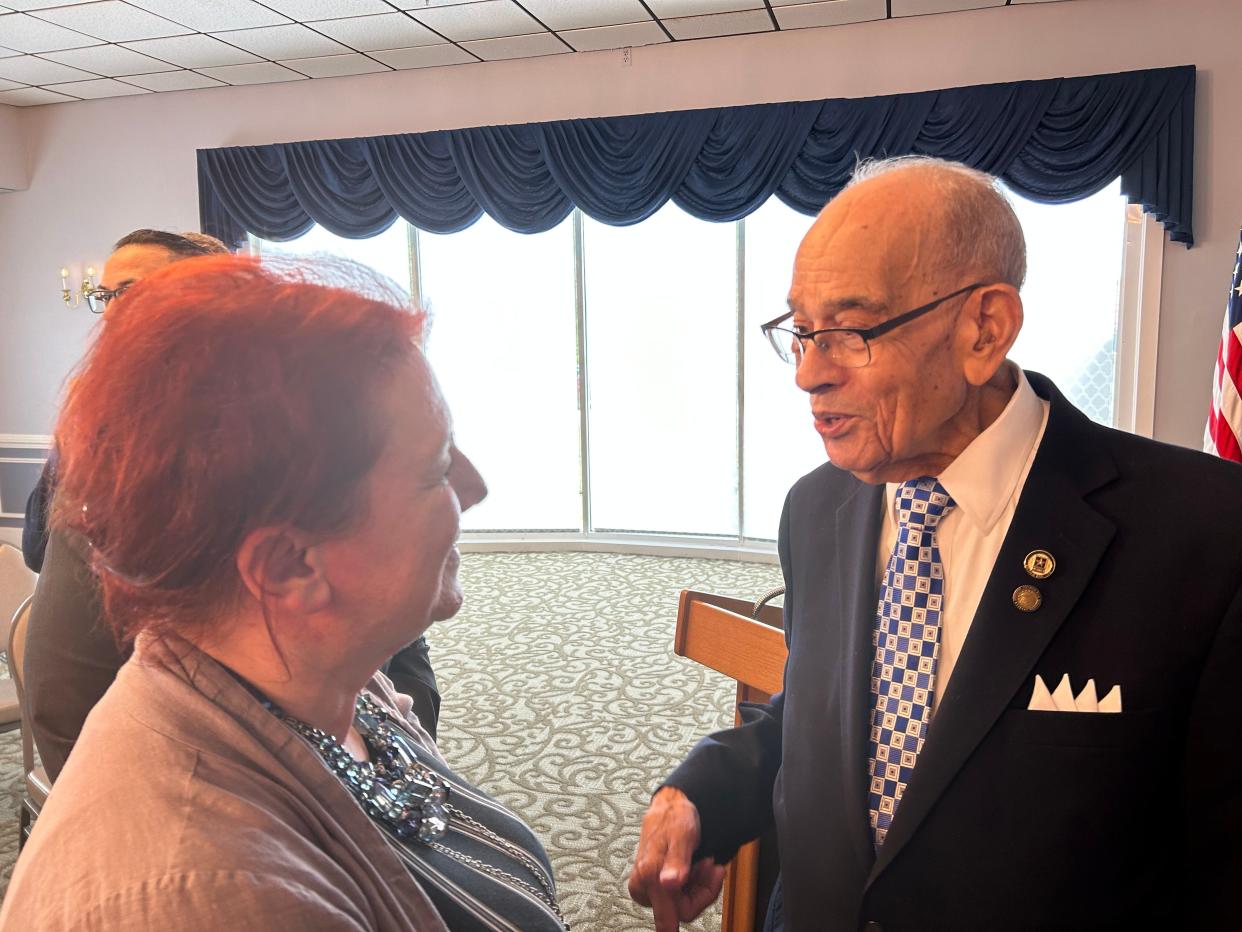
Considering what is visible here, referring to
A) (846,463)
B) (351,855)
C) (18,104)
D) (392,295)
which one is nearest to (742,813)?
(846,463)

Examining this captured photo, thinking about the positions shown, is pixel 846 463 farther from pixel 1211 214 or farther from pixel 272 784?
pixel 1211 214

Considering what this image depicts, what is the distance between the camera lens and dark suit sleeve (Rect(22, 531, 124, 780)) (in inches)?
53.6

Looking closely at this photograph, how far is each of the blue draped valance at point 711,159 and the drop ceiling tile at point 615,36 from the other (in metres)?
0.48

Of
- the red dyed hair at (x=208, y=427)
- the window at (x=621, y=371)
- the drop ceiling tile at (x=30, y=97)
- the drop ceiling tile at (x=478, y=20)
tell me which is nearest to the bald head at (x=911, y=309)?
the red dyed hair at (x=208, y=427)

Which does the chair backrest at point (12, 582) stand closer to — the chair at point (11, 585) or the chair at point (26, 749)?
the chair at point (11, 585)

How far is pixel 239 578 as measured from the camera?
81 centimetres

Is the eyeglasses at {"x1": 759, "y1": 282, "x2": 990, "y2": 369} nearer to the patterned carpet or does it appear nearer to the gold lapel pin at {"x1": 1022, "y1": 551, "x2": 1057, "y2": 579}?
the gold lapel pin at {"x1": 1022, "y1": 551, "x2": 1057, "y2": 579}

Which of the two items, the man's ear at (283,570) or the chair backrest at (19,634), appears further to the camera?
the chair backrest at (19,634)

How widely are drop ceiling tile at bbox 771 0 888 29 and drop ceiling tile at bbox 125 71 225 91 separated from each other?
4242 mm

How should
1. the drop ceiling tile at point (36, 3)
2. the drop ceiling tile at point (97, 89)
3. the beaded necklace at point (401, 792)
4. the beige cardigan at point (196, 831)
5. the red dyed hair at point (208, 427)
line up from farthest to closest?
the drop ceiling tile at point (97, 89), the drop ceiling tile at point (36, 3), the beaded necklace at point (401, 792), the red dyed hair at point (208, 427), the beige cardigan at point (196, 831)

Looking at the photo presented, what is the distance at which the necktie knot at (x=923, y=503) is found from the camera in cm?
123

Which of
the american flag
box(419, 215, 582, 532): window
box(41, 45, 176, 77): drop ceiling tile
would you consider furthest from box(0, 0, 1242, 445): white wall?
the american flag

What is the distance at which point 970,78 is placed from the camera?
17.3ft

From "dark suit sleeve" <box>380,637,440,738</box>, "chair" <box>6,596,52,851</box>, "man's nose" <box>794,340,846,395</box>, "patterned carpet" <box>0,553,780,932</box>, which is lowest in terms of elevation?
"patterned carpet" <box>0,553,780,932</box>
